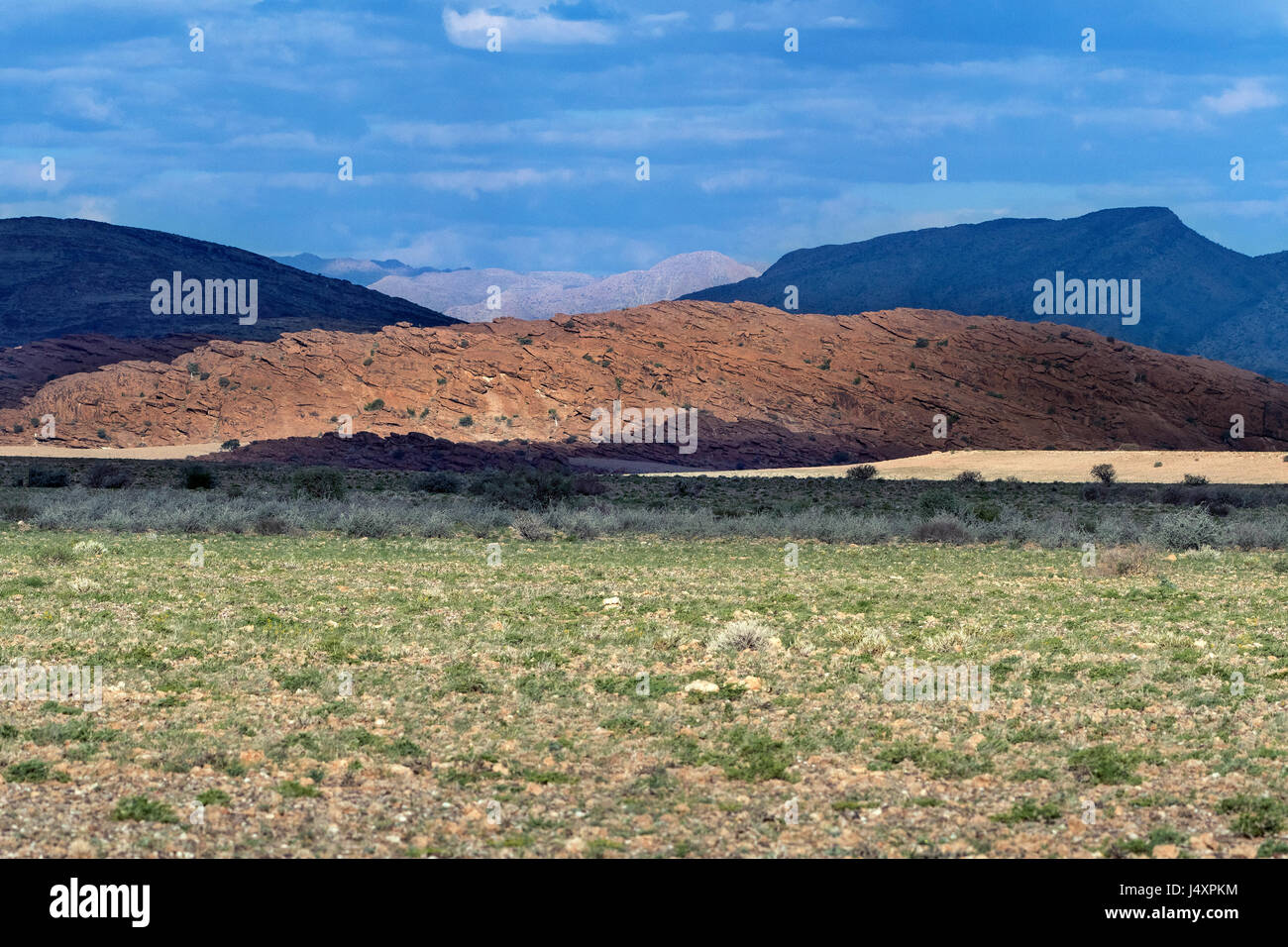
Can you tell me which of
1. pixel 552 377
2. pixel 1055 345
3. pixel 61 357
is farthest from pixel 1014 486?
pixel 61 357

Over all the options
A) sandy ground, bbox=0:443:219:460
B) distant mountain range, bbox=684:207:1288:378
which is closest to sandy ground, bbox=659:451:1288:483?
sandy ground, bbox=0:443:219:460

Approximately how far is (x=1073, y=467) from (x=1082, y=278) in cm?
12415

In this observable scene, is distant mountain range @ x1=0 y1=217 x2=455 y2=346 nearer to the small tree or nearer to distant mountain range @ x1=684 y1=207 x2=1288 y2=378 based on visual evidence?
distant mountain range @ x1=684 y1=207 x2=1288 y2=378

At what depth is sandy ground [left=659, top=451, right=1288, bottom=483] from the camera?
176 feet

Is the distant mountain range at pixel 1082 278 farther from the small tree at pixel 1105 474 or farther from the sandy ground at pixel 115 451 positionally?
the sandy ground at pixel 115 451

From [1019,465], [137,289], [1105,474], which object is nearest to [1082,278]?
[1019,465]

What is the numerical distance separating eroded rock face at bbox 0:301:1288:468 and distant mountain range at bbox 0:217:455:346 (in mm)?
19847

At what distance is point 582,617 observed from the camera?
49.7ft

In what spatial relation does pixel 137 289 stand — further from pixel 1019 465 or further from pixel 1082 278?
pixel 1082 278

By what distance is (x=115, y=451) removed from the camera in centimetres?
6806

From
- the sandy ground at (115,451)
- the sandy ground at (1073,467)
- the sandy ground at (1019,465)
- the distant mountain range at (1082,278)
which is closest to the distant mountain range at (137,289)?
the sandy ground at (115,451)

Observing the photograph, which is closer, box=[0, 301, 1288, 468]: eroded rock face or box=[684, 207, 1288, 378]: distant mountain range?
box=[0, 301, 1288, 468]: eroded rock face
